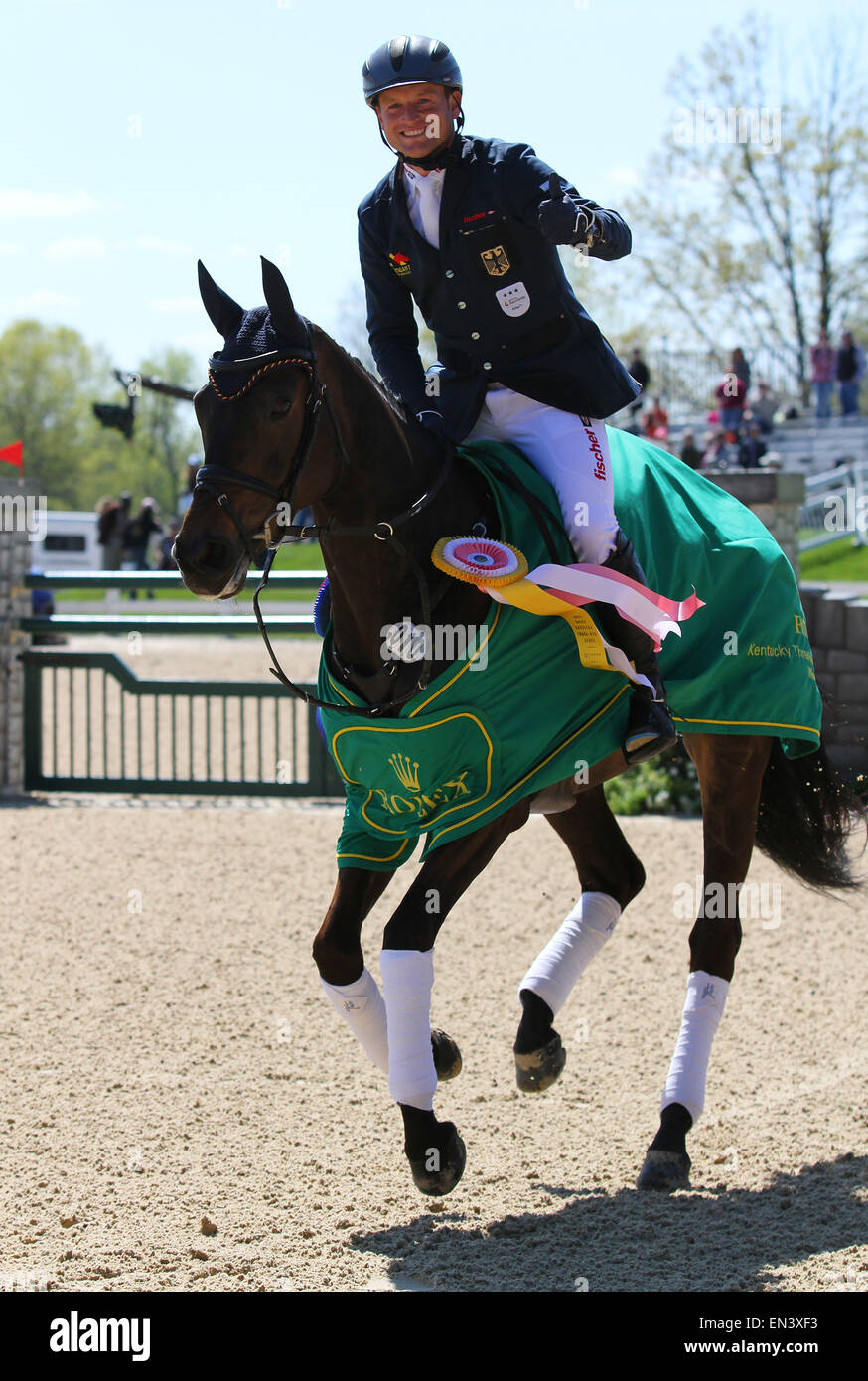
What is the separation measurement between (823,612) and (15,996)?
5.99 m

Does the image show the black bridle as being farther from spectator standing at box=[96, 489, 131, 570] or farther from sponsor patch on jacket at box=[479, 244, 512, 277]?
spectator standing at box=[96, 489, 131, 570]

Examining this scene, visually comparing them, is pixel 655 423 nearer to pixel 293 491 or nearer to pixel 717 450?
pixel 717 450

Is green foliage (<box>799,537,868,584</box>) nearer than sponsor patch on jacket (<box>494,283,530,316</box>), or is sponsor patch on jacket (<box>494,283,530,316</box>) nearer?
sponsor patch on jacket (<box>494,283,530,316</box>)

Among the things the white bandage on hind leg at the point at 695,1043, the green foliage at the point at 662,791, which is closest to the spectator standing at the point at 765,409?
the green foliage at the point at 662,791

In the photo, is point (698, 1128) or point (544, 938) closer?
point (698, 1128)

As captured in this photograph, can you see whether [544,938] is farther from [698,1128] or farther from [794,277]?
[794,277]

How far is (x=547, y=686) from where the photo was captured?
3934mm

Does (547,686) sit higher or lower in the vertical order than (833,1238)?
higher

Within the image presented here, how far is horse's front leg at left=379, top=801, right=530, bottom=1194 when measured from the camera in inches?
140

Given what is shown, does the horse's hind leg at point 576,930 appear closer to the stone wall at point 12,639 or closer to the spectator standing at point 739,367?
the stone wall at point 12,639

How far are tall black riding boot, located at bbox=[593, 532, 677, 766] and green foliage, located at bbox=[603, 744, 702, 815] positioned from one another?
517cm

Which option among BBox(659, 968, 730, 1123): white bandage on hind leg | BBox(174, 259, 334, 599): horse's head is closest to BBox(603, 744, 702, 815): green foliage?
BBox(659, 968, 730, 1123): white bandage on hind leg

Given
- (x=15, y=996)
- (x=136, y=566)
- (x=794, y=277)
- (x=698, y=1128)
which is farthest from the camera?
(x=794, y=277)

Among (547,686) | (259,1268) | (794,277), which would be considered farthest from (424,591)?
(794,277)
